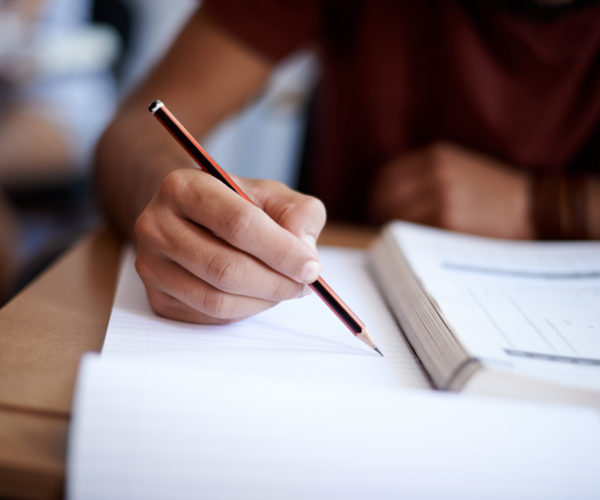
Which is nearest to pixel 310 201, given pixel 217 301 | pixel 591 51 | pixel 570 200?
pixel 217 301

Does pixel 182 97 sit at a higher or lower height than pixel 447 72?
lower

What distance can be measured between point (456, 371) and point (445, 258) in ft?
0.64

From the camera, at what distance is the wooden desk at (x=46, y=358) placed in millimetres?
254

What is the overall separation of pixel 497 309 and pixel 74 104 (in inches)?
94.9

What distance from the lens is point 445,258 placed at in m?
0.49

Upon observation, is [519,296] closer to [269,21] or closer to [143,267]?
[143,267]

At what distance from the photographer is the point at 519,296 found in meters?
0.43

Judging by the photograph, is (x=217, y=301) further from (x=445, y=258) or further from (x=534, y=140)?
(x=534, y=140)

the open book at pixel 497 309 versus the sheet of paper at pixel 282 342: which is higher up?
the open book at pixel 497 309

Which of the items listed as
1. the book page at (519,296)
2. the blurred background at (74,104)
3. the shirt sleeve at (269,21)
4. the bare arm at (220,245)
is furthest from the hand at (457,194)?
the blurred background at (74,104)

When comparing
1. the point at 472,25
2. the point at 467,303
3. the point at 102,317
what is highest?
the point at 472,25

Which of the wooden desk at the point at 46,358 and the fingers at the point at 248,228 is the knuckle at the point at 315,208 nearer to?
the fingers at the point at 248,228

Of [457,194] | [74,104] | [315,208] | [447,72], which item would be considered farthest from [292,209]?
[74,104]

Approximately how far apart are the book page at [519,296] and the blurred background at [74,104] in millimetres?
951
